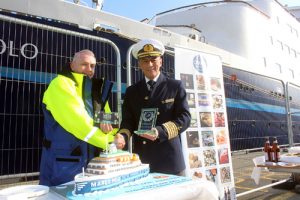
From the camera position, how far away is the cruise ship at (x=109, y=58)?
4.02 metres

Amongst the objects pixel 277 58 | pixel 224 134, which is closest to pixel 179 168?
pixel 224 134

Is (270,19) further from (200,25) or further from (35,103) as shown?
(35,103)

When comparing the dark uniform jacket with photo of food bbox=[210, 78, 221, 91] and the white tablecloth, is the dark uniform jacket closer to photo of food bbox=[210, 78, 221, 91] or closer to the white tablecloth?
the white tablecloth

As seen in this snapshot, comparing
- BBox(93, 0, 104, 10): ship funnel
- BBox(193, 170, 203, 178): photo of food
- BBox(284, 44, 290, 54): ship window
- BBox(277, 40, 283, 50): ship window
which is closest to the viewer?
BBox(193, 170, 203, 178): photo of food

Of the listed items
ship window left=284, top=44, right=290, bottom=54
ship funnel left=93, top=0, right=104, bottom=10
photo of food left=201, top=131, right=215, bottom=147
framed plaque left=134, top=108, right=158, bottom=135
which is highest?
ship window left=284, top=44, right=290, bottom=54

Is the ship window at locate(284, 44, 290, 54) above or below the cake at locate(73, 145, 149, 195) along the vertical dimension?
above

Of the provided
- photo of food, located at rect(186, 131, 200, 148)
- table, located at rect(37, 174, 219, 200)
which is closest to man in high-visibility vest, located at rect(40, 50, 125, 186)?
table, located at rect(37, 174, 219, 200)

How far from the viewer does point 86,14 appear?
17.7 feet

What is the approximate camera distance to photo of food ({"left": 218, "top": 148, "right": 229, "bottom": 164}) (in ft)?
11.7

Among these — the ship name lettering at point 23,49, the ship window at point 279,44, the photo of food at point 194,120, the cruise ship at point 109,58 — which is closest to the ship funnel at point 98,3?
the cruise ship at point 109,58

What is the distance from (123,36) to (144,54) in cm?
370

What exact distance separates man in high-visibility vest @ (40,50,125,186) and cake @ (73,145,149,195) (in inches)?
6.5

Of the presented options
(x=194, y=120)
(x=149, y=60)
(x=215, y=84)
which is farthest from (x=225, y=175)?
(x=149, y=60)

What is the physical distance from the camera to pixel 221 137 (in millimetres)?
3637
